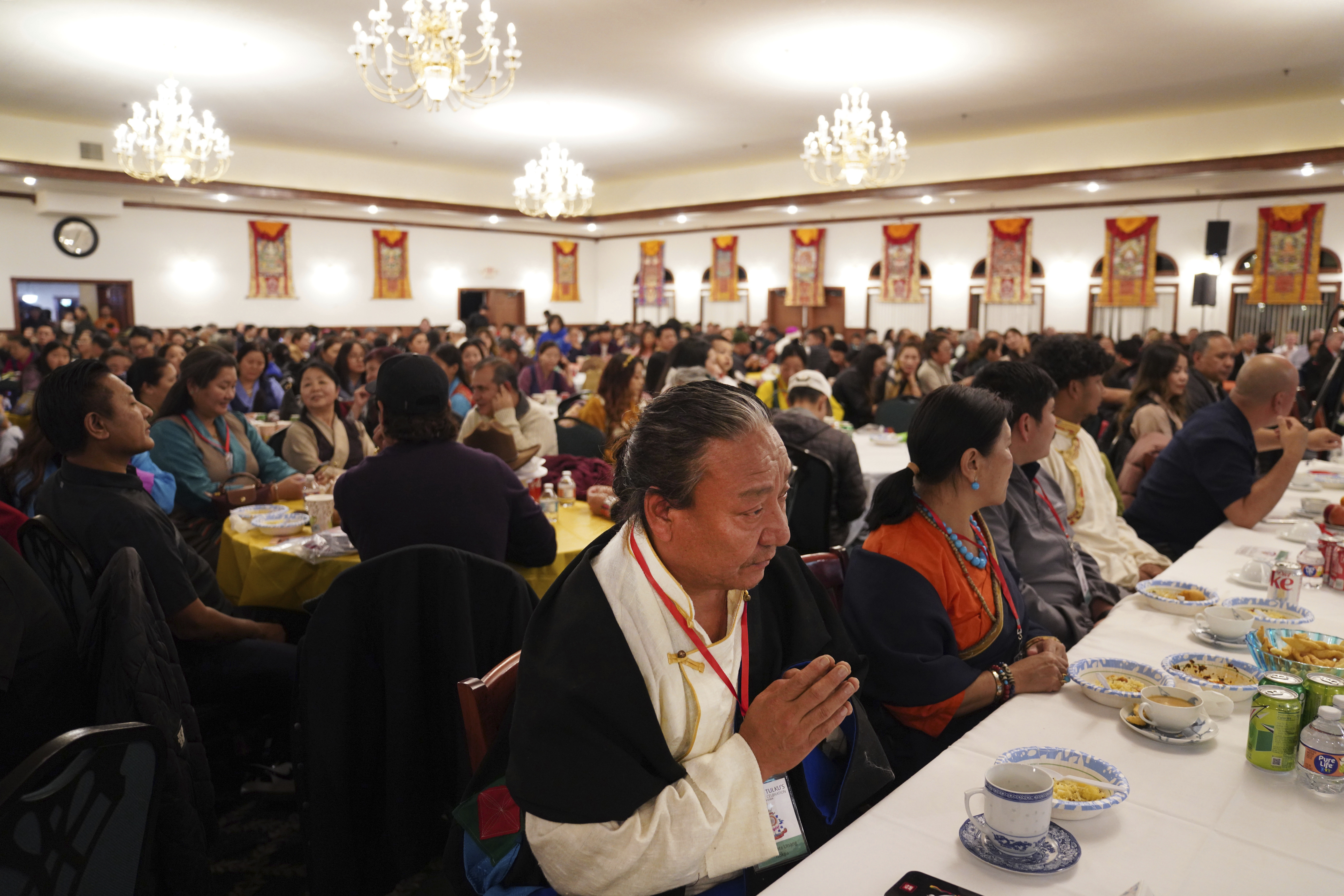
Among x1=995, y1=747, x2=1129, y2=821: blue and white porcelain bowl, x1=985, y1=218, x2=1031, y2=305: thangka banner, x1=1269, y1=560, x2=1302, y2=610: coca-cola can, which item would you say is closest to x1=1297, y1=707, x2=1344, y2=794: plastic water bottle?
x1=995, y1=747, x2=1129, y2=821: blue and white porcelain bowl

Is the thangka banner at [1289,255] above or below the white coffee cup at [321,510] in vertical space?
above

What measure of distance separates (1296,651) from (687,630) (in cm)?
162

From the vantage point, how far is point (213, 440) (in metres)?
4.15

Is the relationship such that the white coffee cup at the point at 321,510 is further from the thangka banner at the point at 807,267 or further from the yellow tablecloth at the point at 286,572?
the thangka banner at the point at 807,267

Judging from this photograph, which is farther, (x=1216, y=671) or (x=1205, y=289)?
(x=1205, y=289)

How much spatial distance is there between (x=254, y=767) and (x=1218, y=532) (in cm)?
380

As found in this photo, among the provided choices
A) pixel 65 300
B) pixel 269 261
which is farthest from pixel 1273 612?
pixel 65 300

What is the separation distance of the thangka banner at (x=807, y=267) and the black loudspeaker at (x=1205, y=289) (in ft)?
23.0

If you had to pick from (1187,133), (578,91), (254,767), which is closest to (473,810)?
(254,767)

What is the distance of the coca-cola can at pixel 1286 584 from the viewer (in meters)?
2.59

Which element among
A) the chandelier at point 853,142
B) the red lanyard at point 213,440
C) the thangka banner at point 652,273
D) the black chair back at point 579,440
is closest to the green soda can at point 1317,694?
the black chair back at point 579,440

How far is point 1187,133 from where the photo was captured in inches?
483

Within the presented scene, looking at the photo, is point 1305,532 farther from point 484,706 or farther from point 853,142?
point 853,142

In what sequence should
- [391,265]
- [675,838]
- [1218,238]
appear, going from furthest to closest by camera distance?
[391,265] < [1218,238] < [675,838]
